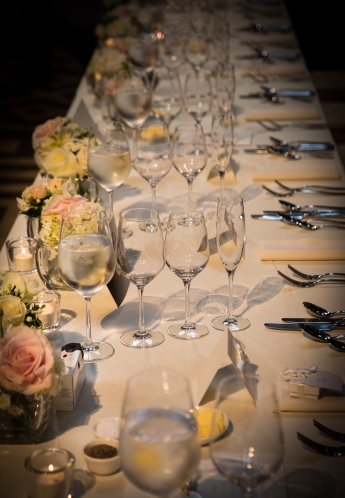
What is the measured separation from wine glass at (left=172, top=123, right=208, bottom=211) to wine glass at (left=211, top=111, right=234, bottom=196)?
106 mm

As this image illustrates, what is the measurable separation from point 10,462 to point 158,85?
220 cm

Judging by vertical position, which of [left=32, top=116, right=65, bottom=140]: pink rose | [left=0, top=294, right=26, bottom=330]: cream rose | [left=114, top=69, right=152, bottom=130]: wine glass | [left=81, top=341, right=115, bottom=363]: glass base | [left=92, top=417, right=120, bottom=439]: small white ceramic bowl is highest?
[left=114, top=69, right=152, bottom=130]: wine glass

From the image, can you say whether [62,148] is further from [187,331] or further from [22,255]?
[187,331]

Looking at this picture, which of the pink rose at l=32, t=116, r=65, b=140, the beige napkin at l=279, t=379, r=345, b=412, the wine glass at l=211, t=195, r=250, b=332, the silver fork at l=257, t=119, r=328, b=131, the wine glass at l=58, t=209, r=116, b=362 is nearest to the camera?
the beige napkin at l=279, t=379, r=345, b=412

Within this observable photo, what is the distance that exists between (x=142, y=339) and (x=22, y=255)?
1.64 feet

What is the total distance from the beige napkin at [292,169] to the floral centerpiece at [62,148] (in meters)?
0.65

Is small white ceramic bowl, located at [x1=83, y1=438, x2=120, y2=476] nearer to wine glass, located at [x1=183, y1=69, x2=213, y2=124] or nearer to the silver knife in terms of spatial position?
the silver knife

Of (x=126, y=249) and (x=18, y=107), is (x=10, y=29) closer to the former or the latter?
(x=18, y=107)

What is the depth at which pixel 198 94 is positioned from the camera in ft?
9.69

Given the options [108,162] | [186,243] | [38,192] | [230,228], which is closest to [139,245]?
[186,243]

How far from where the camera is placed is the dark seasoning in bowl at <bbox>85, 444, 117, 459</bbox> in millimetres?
1125

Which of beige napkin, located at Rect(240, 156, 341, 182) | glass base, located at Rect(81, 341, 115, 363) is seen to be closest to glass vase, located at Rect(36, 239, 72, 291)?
glass base, located at Rect(81, 341, 115, 363)

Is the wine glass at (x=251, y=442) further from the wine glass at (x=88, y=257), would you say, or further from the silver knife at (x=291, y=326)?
the silver knife at (x=291, y=326)

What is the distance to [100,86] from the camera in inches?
130
